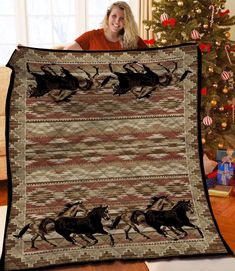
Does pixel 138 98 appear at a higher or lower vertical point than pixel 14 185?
higher

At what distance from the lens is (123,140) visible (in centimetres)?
240

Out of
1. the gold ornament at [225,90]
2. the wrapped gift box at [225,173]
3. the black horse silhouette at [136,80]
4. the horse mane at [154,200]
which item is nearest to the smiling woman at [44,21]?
the gold ornament at [225,90]

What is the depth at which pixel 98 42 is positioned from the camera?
134 inches

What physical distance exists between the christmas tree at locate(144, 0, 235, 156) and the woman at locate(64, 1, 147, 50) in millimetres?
386

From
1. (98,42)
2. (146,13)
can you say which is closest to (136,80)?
(98,42)

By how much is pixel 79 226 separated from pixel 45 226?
178 mm

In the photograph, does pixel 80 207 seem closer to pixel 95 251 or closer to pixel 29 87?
pixel 95 251

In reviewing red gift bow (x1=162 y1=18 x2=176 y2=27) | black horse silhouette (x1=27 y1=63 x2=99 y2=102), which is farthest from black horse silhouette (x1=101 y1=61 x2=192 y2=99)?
red gift bow (x1=162 y1=18 x2=176 y2=27)

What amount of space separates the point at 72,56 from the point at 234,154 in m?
1.81

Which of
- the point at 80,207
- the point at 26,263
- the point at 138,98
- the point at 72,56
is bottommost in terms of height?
the point at 26,263

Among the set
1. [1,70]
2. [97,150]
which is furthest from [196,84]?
[1,70]

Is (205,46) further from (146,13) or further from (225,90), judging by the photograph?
(146,13)

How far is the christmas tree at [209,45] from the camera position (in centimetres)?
345

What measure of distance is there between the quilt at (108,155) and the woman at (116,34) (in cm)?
83
